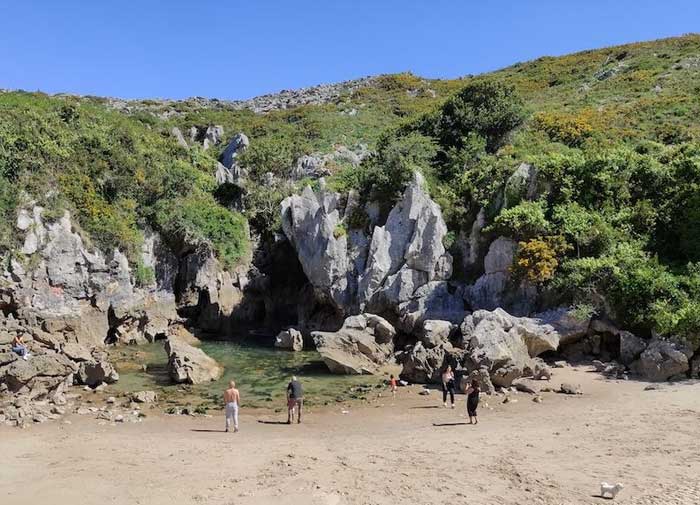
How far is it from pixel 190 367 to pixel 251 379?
2976 mm

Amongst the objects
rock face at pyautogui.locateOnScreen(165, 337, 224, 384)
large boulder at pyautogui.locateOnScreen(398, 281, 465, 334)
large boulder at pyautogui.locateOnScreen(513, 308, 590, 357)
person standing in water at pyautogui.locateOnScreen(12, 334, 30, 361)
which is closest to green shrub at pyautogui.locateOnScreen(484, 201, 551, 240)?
large boulder at pyautogui.locateOnScreen(398, 281, 465, 334)

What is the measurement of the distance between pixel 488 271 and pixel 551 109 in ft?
98.8

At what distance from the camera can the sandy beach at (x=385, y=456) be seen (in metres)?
12.1

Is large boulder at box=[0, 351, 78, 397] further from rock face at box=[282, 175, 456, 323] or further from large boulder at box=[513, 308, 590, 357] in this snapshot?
large boulder at box=[513, 308, 590, 357]

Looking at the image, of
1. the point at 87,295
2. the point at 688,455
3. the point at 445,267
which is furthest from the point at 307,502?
the point at 87,295

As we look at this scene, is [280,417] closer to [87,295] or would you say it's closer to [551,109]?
[87,295]

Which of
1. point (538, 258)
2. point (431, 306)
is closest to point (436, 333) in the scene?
point (431, 306)

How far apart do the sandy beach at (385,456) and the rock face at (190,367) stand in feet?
15.7

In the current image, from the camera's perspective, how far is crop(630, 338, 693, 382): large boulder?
2214 cm

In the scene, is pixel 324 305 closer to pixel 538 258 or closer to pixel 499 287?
pixel 499 287

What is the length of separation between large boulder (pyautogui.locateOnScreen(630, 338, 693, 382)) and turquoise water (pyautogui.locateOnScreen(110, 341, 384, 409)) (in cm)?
1149

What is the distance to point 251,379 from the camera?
86.4ft

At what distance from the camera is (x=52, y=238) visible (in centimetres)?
3394

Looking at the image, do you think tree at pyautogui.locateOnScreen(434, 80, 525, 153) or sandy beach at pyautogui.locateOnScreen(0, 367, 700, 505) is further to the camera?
tree at pyautogui.locateOnScreen(434, 80, 525, 153)
